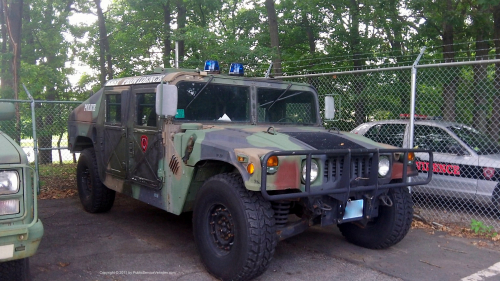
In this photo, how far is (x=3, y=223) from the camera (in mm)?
2795

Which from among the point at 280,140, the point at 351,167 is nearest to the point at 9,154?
the point at 280,140

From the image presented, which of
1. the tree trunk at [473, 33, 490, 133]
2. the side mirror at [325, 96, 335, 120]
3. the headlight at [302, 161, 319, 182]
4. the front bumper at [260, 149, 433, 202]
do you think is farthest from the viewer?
the tree trunk at [473, 33, 490, 133]

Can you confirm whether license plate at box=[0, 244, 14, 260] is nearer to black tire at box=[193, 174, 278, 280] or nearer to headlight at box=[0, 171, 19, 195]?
headlight at box=[0, 171, 19, 195]

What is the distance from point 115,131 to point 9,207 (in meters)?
2.79

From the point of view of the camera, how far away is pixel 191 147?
4.22 metres

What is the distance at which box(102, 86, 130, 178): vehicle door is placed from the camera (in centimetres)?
540

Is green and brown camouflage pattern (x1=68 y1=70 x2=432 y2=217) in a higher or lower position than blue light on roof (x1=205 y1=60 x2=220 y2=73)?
lower

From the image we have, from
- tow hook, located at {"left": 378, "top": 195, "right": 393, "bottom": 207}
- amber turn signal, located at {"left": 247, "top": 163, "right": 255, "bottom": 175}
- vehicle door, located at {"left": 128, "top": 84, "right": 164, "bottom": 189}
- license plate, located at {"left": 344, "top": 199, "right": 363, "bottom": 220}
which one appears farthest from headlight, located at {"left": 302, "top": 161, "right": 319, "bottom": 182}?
vehicle door, located at {"left": 128, "top": 84, "right": 164, "bottom": 189}

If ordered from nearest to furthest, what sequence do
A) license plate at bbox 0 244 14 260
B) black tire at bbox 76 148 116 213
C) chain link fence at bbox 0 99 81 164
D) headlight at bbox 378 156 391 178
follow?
license plate at bbox 0 244 14 260 → headlight at bbox 378 156 391 178 → black tire at bbox 76 148 116 213 → chain link fence at bbox 0 99 81 164

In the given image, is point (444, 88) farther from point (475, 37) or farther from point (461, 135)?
point (475, 37)

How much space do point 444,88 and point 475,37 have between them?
2.74m

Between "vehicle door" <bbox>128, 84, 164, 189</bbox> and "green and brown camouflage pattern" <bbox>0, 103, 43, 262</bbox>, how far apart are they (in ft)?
5.82

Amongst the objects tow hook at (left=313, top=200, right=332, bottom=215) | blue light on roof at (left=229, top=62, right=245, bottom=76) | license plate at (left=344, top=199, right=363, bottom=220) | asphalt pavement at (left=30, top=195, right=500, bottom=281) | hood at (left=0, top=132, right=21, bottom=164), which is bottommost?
asphalt pavement at (left=30, top=195, right=500, bottom=281)

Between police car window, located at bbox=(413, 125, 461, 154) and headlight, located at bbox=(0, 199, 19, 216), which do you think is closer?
headlight, located at bbox=(0, 199, 19, 216)
